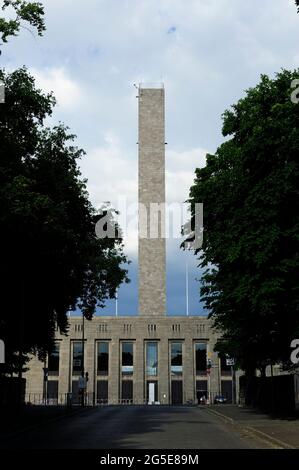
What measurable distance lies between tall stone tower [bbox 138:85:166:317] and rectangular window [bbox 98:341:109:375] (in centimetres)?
846

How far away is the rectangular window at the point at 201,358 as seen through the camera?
3661 inches

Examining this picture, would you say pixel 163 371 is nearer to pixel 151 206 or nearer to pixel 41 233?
pixel 151 206

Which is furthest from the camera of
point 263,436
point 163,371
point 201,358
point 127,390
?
point 201,358

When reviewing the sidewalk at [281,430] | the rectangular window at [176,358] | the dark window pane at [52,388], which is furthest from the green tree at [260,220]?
the dark window pane at [52,388]

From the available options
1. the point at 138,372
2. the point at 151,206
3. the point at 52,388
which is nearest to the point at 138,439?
the point at 151,206

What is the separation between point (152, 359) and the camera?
9375 centimetres

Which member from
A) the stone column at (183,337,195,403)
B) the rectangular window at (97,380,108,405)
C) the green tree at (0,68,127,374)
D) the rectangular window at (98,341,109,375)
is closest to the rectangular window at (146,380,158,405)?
the stone column at (183,337,195,403)

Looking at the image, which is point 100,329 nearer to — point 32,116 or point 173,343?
point 173,343

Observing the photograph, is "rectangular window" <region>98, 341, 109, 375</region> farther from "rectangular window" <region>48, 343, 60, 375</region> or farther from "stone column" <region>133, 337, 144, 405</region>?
"rectangular window" <region>48, 343, 60, 375</region>

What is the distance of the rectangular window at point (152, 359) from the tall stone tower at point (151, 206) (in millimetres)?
6723

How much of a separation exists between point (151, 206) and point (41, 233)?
59.6 metres

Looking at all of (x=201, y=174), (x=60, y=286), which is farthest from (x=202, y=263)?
(x=60, y=286)

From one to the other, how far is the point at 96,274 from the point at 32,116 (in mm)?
12965

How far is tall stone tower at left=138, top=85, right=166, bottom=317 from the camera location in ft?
288
